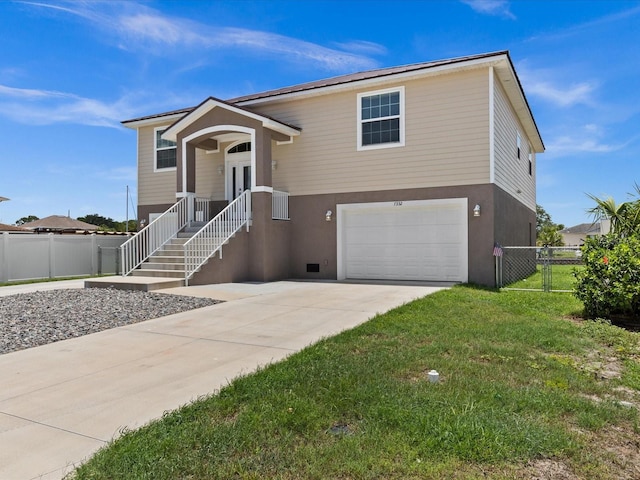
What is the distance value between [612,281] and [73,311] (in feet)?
30.5

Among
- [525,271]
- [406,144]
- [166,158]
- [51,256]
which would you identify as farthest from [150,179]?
[525,271]

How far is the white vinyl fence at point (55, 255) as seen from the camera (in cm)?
1374

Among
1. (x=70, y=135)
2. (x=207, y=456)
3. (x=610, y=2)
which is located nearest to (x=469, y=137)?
(x=610, y=2)

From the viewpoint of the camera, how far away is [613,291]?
696 cm

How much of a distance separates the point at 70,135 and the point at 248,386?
2995 cm

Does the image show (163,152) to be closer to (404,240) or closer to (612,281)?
(404,240)

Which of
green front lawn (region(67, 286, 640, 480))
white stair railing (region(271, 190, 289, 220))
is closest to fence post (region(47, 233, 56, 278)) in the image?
white stair railing (region(271, 190, 289, 220))

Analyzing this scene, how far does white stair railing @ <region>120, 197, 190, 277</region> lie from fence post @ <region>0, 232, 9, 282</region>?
3803 millimetres

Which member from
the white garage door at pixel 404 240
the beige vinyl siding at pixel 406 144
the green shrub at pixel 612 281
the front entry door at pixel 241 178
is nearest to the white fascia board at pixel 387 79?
the beige vinyl siding at pixel 406 144

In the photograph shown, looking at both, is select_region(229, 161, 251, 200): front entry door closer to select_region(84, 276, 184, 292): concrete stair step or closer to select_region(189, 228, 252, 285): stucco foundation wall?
select_region(189, 228, 252, 285): stucco foundation wall

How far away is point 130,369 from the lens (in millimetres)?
4473

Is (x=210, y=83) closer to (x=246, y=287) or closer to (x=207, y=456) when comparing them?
(x=246, y=287)

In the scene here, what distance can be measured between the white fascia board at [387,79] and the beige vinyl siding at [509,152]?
934 mm

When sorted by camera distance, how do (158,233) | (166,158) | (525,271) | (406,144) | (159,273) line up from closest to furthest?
(159,273)
(406,144)
(158,233)
(525,271)
(166,158)
